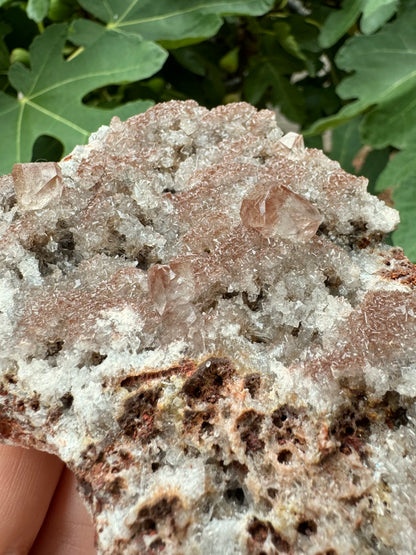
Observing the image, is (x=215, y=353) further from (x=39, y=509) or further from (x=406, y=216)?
(x=406, y=216)

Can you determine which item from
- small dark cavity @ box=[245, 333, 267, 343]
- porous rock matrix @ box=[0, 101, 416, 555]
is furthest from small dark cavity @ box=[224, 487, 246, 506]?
small dark cavity @ box=[245, 333, 267, 343]

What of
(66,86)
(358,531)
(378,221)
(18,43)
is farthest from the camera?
(18,43)

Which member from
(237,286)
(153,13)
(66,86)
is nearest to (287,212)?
(237,286)

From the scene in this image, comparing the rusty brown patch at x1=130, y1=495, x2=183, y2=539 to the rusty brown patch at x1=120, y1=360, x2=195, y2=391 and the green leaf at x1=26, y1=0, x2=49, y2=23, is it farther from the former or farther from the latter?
the green leaf at x1=26, y1=0, x2=49, y2=23

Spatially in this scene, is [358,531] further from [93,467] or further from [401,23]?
[401,23]

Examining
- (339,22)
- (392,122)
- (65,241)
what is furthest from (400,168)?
(65,241)

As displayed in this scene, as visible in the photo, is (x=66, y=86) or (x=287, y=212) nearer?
(x=287, y=212)
